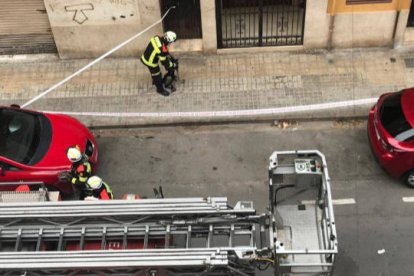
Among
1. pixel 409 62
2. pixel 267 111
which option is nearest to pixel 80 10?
pixel 267 111

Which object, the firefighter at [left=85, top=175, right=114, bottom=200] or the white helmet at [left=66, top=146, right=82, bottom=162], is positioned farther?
the white helmet at [left=66, top=146, right=82, bottom=162]

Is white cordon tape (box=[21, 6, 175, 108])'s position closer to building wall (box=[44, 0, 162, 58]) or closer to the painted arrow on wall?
building wall (box=[44, 0, 162, 58])

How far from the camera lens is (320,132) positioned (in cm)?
1205

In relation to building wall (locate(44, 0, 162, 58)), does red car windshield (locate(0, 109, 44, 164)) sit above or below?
below

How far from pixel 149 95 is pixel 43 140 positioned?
2897 mm

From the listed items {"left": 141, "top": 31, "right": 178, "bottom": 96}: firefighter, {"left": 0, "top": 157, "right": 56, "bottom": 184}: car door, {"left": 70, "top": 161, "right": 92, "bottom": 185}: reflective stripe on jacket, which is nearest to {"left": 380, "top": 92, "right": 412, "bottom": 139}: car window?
{"left": 141, "top": 31, "right": 178, "bottom": 96}: firefighter

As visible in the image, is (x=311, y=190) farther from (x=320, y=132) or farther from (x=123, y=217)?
(x=320, y=132)

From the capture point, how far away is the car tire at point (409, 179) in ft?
34.8

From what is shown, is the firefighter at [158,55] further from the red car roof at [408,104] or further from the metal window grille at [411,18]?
the metal window grille at [411,18]

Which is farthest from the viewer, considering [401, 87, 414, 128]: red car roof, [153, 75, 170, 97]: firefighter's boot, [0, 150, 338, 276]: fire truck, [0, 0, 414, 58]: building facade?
[0, 0, 414, 58]: building facade

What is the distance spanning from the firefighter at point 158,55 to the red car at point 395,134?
4.31 m

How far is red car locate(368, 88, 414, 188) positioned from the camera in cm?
1033

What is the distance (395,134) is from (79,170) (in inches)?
223

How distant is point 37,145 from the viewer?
10.8 metres
